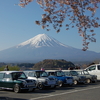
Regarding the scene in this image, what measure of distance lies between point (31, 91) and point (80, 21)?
24.9 feet

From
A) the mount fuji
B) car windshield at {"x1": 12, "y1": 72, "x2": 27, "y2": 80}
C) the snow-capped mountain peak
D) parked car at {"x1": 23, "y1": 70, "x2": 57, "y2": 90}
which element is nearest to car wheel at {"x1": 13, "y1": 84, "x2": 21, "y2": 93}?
car windshield at {"x1": 12, "y1": 72, "x2": 27, "y2": 80}

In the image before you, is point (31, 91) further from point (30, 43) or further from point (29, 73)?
point (30, 43)

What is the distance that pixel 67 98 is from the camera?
12.0m

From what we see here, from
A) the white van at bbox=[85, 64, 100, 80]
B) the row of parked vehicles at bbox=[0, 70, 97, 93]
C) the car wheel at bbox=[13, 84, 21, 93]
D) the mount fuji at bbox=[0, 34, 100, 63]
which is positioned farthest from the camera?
the mount fuji at bbox=[0, 34, 100, 63]

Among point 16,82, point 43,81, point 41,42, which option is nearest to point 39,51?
point 41,42

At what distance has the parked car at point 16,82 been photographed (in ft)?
47.3

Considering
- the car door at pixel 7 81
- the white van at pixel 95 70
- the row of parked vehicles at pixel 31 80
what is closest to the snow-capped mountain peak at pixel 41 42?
the white van at pixel 95 70

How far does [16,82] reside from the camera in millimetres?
14633

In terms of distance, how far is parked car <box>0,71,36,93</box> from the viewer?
14414 mm

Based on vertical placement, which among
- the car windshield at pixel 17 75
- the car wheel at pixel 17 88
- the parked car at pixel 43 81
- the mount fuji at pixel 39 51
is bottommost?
the car wheel at pixel 17 88

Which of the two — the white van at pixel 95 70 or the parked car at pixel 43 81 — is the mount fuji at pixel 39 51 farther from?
the parked car at pixel 43 81

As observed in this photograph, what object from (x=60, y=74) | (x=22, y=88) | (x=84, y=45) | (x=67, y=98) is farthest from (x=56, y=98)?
(x=60, y=74)

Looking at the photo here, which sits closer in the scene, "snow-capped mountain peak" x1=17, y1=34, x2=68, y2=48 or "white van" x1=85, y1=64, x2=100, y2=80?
"white van" x1=85, y1=64, x2=100, y2=80

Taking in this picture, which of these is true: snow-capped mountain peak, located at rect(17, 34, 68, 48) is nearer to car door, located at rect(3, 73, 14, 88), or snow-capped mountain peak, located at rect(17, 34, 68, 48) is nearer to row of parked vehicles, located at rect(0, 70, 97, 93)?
row of parked vehicles, located at rect(0, 70, 97, 93)
